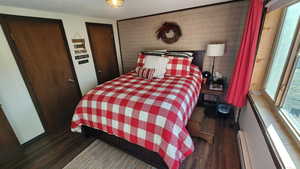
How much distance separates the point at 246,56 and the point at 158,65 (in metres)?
1.37

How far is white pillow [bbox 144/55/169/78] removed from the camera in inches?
95.1

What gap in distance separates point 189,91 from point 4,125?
2484 millimetres

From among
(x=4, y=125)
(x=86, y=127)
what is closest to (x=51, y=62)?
(x=4, y=125)

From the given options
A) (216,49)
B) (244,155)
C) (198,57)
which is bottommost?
(244,155)

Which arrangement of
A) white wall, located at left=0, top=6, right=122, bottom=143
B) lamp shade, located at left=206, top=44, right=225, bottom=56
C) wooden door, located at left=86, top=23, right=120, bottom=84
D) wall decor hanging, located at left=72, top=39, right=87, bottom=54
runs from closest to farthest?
white wall, located at left=0, top=6, right=122, bottom=143 → lamp shade, located at left=206, top=44, right=225, bottom=56 → wall decor hanging, located at left=72, top=39, right=87, bottom=54 → wooden door, located at left=86, top=23, right=120, bottom=84

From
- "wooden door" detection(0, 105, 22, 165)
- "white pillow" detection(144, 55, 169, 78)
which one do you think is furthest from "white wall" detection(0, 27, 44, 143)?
"white pillow" detection(144, 55, 169, 78)

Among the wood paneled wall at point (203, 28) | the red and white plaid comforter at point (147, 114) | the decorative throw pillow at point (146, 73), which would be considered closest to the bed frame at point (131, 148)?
the red and white plaid comforter at point (147, 114)

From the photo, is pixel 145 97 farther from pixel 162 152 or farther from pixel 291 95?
pixel 291 95

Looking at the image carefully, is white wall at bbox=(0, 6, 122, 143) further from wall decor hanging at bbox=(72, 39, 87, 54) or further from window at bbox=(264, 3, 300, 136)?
window at bbox=(264, 3, 300, 136)

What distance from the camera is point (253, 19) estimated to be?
62.2 inches

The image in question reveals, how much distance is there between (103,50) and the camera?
3.17 metres

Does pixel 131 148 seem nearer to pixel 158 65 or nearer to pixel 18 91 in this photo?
pixel 158 65

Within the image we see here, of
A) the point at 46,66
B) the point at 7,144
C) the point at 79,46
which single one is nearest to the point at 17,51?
the point at 46,66

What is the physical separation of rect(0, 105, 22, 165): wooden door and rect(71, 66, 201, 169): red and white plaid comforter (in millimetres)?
731
